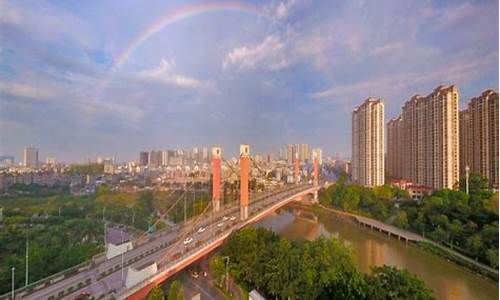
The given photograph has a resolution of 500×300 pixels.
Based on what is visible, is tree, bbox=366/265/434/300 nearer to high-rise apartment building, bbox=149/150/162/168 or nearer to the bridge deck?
the bridge deck

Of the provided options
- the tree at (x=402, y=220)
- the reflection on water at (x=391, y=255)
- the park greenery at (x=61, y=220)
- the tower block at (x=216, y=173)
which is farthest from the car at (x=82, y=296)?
the tree at (x=402, y=220)

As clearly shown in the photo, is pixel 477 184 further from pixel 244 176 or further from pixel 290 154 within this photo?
pixel 290 154

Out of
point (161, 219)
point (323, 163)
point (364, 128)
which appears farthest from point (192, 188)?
point (323, 163)

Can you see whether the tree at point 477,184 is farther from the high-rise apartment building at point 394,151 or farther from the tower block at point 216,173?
the tower block at point 216,173

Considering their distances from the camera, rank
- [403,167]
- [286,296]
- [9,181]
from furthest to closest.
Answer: [403,167]
[9,181]
[286,296]

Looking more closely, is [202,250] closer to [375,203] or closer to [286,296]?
[286,296]
